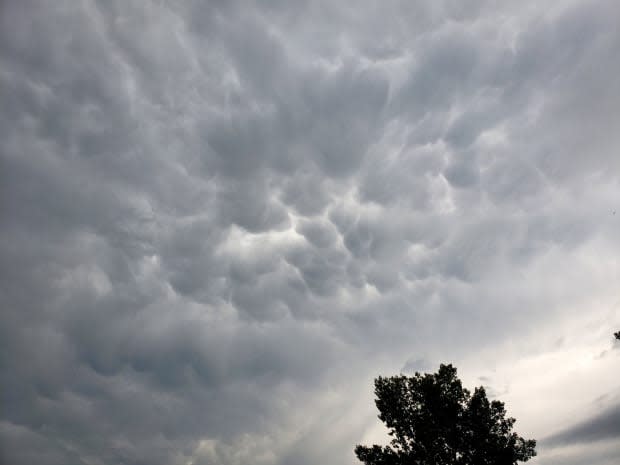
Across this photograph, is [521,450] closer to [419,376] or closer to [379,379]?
[419,376]

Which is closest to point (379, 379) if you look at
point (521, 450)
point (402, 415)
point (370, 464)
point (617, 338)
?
point (402, 415)

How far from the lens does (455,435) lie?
42.5 metres

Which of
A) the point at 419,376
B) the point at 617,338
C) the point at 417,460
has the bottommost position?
the point at 417,460

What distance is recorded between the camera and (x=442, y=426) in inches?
1702

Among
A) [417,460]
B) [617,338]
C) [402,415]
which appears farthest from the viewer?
[402,415]

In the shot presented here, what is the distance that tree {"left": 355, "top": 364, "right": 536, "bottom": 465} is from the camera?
41.1 m

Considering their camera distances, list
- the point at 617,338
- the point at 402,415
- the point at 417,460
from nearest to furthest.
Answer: the point at 617,338 → the point at 417,460 → the point at 402,415

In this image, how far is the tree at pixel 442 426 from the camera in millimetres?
41094

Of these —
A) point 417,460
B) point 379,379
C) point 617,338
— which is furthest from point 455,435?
point 617,338

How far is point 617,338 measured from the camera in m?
29.2

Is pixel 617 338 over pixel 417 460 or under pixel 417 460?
over

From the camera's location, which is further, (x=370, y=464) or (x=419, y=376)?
(x=419, y=376)

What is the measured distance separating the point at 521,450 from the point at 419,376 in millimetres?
A: 12801

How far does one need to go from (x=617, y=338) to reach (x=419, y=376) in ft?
74.7
